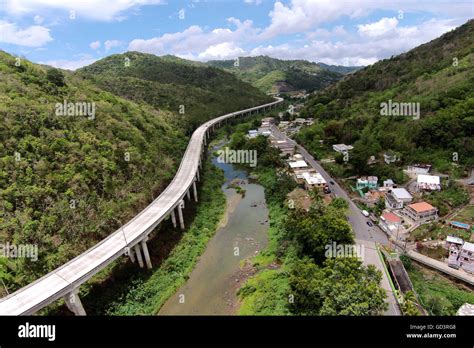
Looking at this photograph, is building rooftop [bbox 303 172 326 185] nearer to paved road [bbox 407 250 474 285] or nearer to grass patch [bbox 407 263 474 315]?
paved road [bbox 407 250 474 285]

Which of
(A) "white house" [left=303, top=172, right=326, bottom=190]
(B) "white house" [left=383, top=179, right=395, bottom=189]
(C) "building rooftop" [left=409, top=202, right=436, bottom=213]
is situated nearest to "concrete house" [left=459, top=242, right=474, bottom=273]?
(C) "building rooftop" [left=409, top=202, right=436, bottom=213]

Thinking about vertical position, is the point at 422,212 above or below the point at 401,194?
below

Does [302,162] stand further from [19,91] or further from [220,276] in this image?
[19,91]

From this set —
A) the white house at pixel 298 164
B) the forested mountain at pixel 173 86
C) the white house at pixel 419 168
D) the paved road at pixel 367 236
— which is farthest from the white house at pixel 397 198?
the forested mountain at pixel 173 86

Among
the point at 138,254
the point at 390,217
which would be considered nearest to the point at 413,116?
the point at 390,217

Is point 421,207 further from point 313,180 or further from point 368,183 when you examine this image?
point 313,180

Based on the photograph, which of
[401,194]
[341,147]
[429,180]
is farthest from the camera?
[341,147]

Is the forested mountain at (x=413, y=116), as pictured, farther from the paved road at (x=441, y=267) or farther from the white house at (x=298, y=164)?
the paved road at (x=441, y=267)
